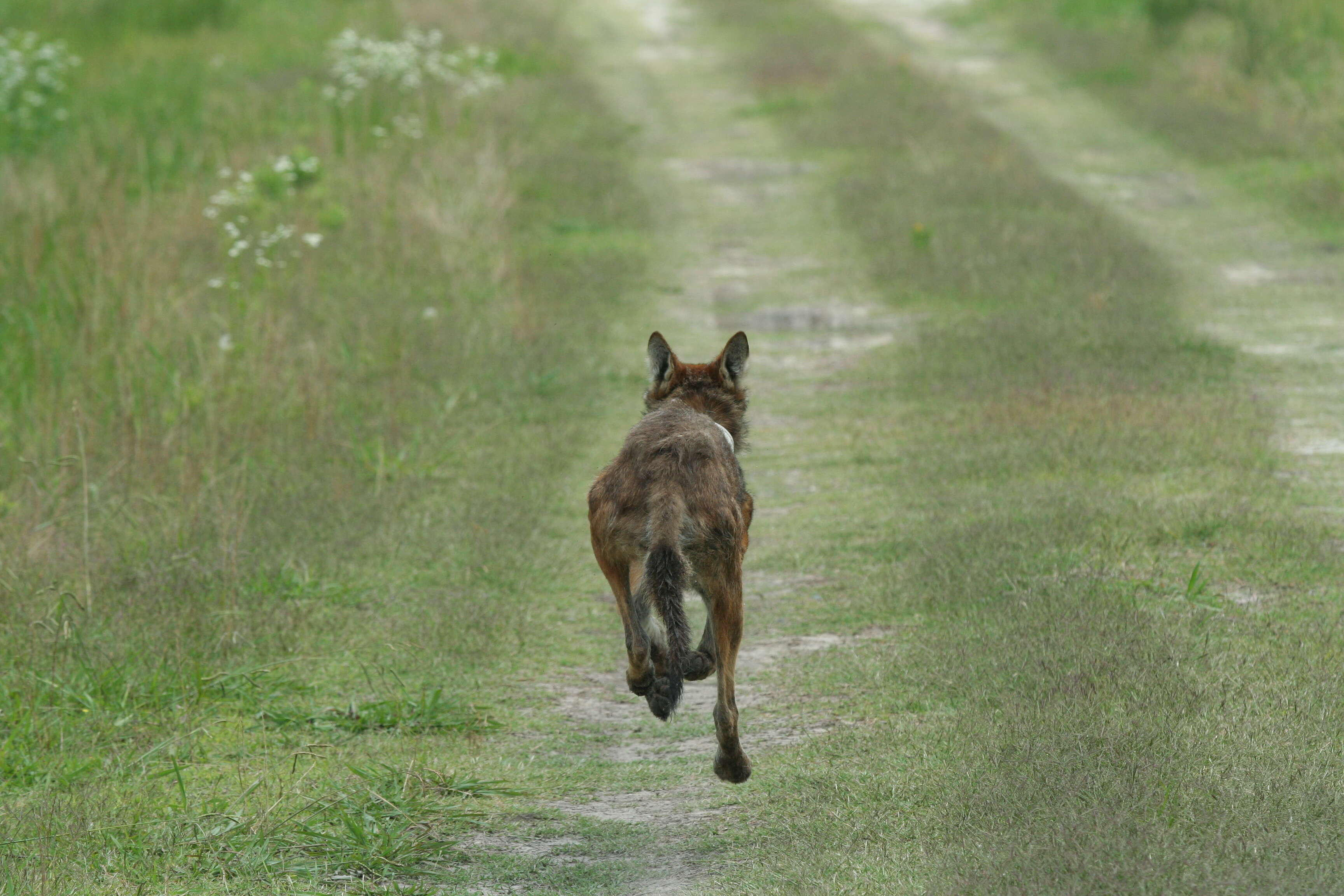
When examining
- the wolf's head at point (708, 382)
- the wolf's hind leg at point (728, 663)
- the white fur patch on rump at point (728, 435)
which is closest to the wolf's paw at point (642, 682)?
the wolf's hind leg at point (728, 663)

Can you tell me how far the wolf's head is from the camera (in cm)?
748

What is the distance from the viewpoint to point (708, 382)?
7.59 metres

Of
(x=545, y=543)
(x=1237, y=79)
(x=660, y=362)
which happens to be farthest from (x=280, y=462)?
(x=1237, y=79)

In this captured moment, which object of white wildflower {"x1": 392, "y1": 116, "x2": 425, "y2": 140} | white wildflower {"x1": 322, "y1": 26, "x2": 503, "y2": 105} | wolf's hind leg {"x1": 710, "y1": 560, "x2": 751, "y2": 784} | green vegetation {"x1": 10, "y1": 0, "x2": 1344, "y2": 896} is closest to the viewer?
green vegetation {"x1": 10, "y1": 0, "x2": 1344, "y2": 896}

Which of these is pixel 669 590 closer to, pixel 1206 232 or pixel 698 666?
pixel 698 666

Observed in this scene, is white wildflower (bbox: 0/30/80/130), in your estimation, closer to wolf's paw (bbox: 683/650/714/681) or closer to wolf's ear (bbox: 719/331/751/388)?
wolf's ear (bbox: 719/331/751/388)

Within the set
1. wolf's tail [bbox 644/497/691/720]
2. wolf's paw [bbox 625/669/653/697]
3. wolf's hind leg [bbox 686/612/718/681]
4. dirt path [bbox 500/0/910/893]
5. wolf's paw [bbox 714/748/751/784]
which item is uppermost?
wolf's tail [bbox 644/497/691/720]

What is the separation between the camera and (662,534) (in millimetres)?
6023

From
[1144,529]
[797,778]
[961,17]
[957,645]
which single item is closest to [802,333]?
[1144,529]

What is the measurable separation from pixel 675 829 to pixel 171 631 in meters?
3.24

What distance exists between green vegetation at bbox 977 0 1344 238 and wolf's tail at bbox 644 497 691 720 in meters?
14.3

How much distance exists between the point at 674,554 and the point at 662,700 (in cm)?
54

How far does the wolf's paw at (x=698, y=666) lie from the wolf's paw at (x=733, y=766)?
28cm

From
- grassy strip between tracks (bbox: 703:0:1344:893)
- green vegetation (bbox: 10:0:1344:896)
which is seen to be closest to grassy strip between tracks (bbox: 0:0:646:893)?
green vegetation (bbox: 10:0:1344:896)
